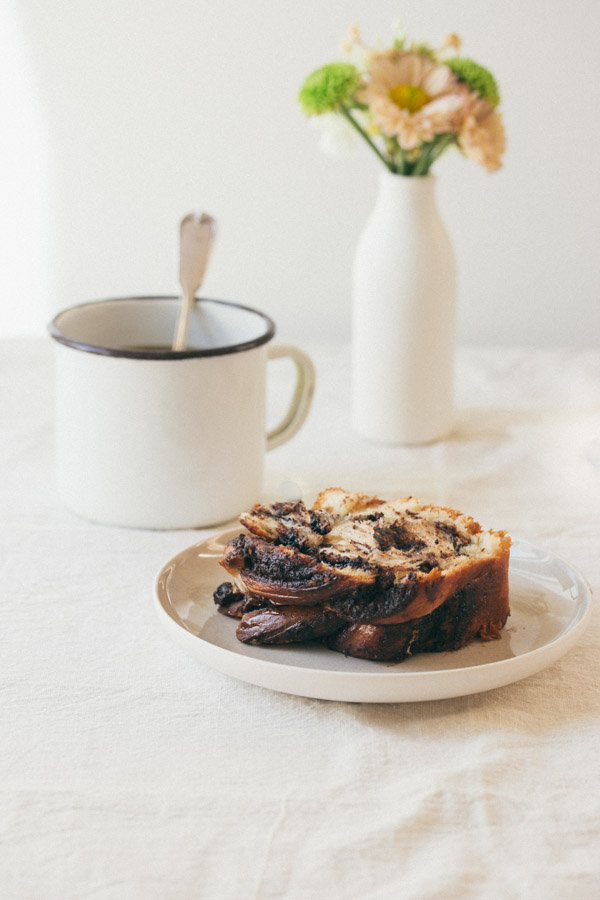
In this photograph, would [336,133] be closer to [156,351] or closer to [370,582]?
[156,351]

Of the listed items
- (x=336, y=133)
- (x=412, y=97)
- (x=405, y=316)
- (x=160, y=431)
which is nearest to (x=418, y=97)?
(x=412, y=97)

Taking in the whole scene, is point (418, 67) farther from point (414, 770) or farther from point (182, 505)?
point (414, 770)

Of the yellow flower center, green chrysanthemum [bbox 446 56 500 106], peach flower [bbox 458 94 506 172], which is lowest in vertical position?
peach flower [bbox 458 94 506 172]

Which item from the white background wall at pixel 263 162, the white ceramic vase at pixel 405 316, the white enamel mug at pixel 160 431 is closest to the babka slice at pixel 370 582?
the white enamel mug at pixel 160 431

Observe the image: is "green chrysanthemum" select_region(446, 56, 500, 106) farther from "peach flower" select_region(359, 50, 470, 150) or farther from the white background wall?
the white background wall

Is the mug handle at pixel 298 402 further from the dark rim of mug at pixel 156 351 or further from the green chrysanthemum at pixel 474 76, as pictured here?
the green chrysanthemum at pixel 474 76

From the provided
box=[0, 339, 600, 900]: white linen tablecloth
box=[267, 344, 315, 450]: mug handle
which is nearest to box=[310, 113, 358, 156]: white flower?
box=[267, 344, 315, 450]: mug handle
